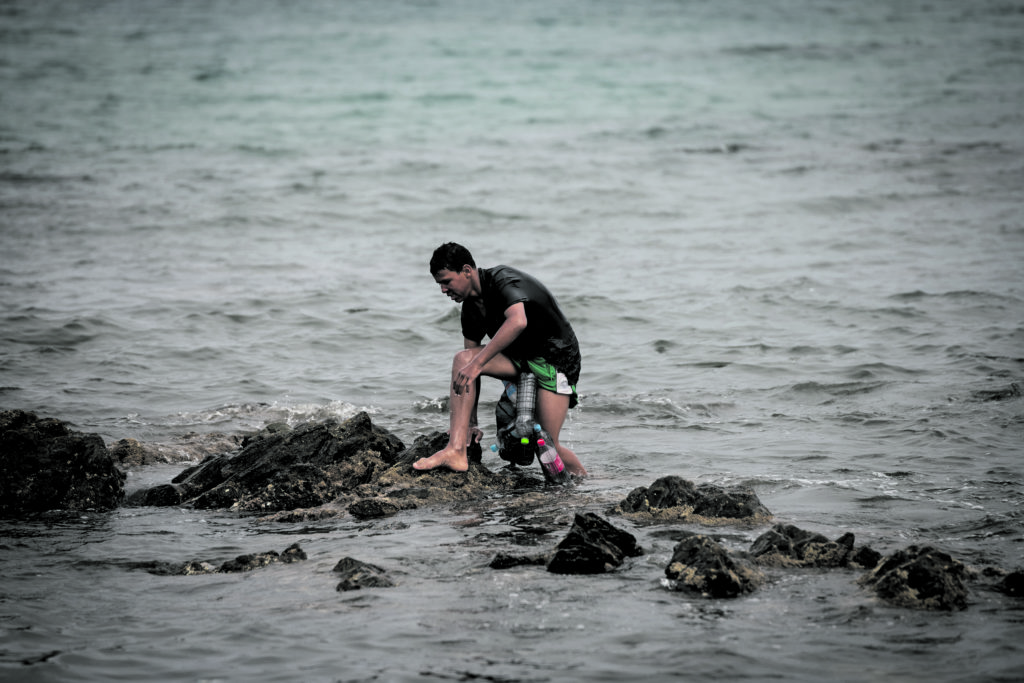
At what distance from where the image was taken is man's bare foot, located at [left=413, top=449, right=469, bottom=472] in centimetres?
712

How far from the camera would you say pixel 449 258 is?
684cm

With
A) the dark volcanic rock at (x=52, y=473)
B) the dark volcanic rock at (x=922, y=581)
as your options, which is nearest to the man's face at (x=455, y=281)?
the dark volcanic rock at (x=52, y=473)

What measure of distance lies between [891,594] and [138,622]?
356 centimetres

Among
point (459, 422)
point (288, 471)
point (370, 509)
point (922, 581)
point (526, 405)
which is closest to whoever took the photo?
point (922, 581)

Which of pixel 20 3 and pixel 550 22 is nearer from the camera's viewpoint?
pixel 550 22

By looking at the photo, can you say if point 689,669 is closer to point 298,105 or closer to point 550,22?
point 298,105

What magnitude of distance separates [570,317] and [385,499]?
296 inches

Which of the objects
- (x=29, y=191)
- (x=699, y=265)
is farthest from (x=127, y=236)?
(x=699, y=265)

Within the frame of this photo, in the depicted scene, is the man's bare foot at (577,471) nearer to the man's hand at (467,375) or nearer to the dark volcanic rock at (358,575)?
the man's hand at (467,375)

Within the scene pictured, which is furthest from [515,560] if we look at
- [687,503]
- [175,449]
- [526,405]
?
[175,449]

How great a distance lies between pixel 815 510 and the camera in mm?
6609

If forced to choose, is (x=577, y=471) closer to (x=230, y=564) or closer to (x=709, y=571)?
(x=709, y=571)

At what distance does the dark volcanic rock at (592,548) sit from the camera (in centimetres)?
538

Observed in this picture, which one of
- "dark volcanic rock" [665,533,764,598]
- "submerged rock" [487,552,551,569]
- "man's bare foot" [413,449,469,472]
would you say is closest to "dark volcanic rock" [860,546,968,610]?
"dark volcanic rock" [665,533,764,598]
